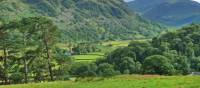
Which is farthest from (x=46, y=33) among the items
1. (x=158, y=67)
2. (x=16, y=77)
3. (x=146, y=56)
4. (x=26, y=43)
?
(x=146, y=56)

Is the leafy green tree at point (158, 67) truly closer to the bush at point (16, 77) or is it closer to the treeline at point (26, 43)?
the treeline at point (26, 43)

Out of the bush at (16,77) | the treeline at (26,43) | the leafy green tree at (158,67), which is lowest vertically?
the bush at (16,77)

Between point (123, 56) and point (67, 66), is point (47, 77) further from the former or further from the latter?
point (123, 56)

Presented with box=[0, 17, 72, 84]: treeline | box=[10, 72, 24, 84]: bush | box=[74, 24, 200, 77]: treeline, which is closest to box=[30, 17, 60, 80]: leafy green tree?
box=[0, 17, 72, 84]: treeline

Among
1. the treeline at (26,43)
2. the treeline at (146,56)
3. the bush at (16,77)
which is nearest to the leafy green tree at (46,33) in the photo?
the treeline at (26,43)

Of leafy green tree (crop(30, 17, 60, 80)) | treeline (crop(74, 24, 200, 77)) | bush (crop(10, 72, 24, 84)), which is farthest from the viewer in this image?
treeline (crop(74, 24, 200, 77))

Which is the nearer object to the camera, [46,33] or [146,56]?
[46,33]

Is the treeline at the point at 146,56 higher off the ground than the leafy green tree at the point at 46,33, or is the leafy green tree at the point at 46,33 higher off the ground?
the leafy green tree at the point at 46,33

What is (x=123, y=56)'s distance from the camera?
184375 millimetres

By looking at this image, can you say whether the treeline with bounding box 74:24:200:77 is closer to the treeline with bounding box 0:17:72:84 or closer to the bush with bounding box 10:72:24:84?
the bush with bounding box 10:72:24:84

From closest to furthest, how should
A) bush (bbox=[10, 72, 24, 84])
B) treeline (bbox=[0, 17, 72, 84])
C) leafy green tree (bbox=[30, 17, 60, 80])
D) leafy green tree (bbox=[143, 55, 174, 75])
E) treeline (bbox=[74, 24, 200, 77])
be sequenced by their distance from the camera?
treeline (bbox=[0, 17, 72, 84]) < leafy green tree (bbox=[143, 55, 174, 75]) < leafy green tree (bbox=[30, 17, 60, 80]) < bush (bbox=[10, 72, 24, 84]) < treeline (bbox=[74, 24, 200, 77])

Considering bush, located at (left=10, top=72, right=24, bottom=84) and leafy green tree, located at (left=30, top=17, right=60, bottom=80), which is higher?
leafy green tree, located at (left=30, top=17, right=60, bottom=80)

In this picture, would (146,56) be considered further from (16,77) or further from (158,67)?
(16,77)

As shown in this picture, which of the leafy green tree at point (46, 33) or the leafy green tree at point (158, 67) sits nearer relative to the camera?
the leafy green tree at point (158, 67)
